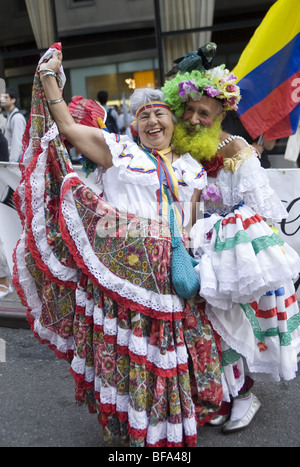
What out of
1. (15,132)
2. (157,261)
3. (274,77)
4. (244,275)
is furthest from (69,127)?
(15,132)

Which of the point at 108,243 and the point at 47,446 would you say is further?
the point at 47,446

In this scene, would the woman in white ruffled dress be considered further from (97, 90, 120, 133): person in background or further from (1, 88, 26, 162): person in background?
(97, 90, 120, 133): person in background

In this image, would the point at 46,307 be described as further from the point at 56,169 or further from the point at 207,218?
the point at 207,218

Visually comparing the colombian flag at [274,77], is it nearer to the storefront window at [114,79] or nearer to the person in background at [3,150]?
the person in background at [3,150]

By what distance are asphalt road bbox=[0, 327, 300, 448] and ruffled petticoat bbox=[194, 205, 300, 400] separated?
32 cm

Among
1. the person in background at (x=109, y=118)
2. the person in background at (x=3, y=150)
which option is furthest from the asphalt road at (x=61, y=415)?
the person in background at (x=109, y=118)

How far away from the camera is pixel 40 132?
2.78 m

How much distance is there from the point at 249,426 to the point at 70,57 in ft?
26.5

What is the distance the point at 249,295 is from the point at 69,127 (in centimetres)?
123

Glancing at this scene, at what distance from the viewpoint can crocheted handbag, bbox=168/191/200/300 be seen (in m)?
2.51

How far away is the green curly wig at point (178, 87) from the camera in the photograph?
9.27 feet

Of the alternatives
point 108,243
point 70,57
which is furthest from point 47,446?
point 70,57

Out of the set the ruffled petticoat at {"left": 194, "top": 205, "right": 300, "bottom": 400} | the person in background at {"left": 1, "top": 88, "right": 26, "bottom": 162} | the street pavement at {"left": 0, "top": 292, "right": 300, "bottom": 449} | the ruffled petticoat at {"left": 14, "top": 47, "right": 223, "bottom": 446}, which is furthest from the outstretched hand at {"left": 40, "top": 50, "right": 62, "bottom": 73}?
the person in background at {"left": 1, "top": 88, "right": 26, "bottom": 162}

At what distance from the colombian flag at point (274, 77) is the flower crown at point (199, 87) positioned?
111cm
